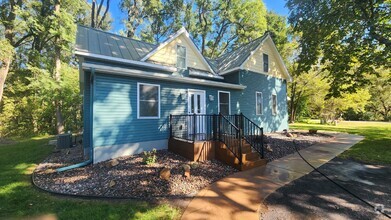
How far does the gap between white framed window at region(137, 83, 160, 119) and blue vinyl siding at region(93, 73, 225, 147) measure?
0.14 meters

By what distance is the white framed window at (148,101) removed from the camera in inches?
283

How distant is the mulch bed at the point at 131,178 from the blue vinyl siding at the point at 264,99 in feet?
19.0

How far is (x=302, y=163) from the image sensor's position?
6.10m

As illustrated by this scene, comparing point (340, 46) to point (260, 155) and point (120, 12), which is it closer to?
point (260, 155)

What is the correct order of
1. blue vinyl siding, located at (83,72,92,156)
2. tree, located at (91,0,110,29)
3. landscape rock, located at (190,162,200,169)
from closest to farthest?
landscape rock, located at (190,162,200,169), blue vinyl siding, located at (83,72,92,156), tree, located at (91,0,110,29)

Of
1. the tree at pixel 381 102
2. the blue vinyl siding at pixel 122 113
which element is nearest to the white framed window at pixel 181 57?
the blue vinyl siding at pixel 122 113

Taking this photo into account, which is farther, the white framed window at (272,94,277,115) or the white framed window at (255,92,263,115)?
the white framed window at (272,94,277,115)

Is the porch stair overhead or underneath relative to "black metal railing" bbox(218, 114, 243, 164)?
underneath

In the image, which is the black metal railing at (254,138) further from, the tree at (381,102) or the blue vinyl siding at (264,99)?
the tree at (381,102)

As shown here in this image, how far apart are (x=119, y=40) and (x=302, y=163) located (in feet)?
33.1

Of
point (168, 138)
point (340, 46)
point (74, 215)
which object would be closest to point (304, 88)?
point (340, 46)

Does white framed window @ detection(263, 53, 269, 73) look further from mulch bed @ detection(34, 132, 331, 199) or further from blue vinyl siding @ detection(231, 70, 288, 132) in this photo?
mulch bed @ detection(34, 132, 331, 199)

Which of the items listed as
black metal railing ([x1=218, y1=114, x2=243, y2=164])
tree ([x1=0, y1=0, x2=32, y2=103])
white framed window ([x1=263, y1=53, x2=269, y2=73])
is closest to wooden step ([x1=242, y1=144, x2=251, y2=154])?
black metal railing ([x1=218, y1=114, x2=243, y2=164])

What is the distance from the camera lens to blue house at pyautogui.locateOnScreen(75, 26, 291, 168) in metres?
6.33
